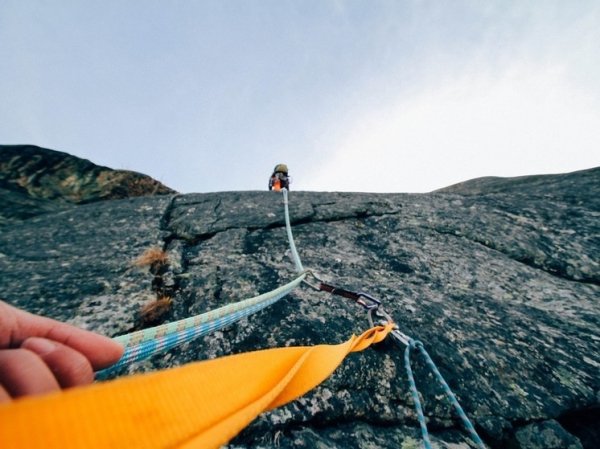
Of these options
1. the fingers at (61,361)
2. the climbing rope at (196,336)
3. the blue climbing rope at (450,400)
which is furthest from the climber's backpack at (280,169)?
the fingers at (61,361)

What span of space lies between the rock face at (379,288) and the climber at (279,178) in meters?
1.45

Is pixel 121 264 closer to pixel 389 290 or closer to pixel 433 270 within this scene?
pixel 389 290

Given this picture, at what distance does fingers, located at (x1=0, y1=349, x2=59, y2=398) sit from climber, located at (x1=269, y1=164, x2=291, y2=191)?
6.14 metres

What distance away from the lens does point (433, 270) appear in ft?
10.9

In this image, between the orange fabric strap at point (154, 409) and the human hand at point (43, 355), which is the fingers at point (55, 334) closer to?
the human hand at point (43, 355)

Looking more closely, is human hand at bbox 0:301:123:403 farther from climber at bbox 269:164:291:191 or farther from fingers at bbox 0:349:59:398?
climber at bbox 269:164:291:191

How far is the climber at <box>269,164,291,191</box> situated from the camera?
22.2 ft

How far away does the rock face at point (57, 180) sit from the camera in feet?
19.4

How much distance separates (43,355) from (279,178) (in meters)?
6.30

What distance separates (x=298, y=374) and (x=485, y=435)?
1.29 metres

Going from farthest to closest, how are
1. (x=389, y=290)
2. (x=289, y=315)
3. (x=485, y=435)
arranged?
(x=389, y=290)
(x=289, y=315)
(x=485, y=435)

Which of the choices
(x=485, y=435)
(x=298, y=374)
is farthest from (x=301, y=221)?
(x=298, y=374)

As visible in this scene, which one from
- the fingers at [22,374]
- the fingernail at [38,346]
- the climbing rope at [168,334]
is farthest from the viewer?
the climbing rope at [168,334]

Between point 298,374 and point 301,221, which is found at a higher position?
point 301,221
